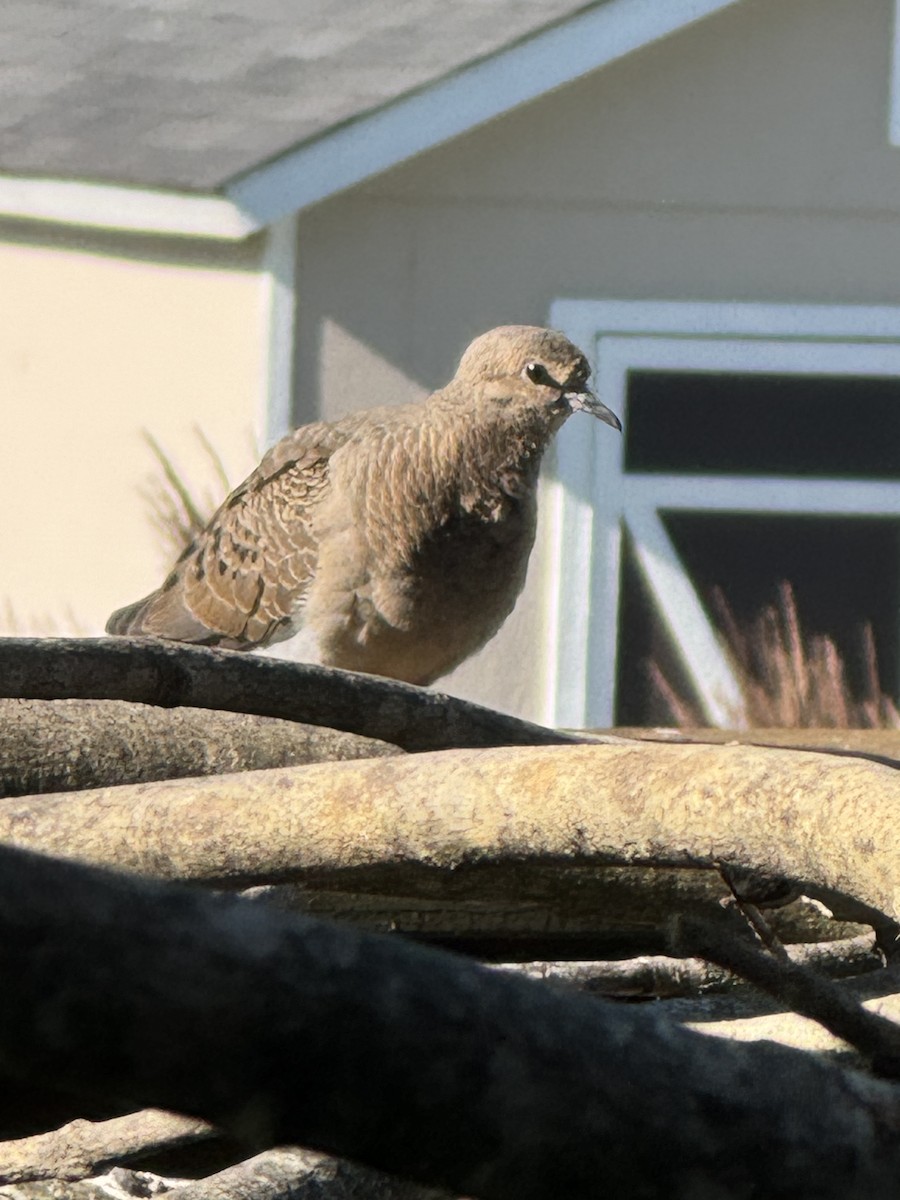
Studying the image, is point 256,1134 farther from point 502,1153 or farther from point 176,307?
point 176,307

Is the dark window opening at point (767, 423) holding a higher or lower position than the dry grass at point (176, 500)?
higher

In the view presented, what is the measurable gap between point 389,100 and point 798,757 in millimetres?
7507

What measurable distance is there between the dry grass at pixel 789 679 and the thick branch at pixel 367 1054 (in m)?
7.56

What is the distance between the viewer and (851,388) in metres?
9.00

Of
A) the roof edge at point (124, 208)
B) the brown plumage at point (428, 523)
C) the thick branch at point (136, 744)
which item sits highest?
the roof edge at point (124, 208)

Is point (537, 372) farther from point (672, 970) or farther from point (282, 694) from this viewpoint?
point (672, 970)

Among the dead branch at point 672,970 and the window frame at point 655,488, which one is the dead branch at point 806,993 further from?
the window frame at point 655,488

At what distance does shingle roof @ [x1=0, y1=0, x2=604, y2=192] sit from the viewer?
27.7ft

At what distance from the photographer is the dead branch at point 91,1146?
4.06ft

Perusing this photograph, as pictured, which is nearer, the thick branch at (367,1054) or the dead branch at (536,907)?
the thick branch at (367,1054)

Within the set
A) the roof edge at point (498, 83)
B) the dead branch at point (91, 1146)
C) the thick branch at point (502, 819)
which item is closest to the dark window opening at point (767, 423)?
the roof edge at point (498, 83)

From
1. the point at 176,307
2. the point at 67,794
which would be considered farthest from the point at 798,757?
the point at 176,307

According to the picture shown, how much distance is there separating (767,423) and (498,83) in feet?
6.63

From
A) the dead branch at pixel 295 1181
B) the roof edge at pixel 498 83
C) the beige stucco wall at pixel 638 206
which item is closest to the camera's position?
the dead branch at pixel 295 1181
